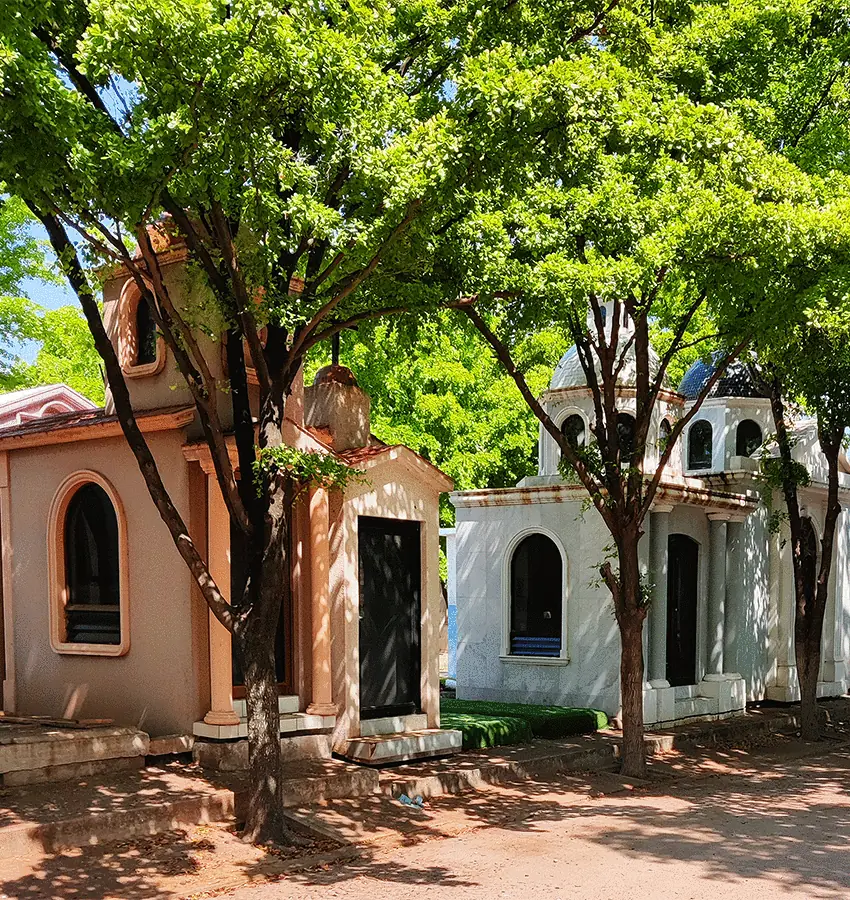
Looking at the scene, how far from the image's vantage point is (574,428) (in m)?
18.5

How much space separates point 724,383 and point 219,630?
523 inches

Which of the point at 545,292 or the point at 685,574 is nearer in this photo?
the point at 545,292

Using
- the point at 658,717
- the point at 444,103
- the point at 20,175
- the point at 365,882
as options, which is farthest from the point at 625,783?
the point at 20,175

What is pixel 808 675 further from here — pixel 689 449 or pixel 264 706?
pixel 264 706

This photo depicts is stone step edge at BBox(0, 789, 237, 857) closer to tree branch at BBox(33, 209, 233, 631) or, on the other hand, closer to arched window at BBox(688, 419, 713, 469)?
tree branch at BBox(33, 209, 233, 631)

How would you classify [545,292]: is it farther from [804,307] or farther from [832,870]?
[832,870]

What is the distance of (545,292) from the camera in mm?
10125

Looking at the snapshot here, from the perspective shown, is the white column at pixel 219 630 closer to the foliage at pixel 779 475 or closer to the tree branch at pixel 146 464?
the tree branch at pixel 146 464

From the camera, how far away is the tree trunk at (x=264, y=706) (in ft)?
30.5

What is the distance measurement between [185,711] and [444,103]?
682 centimetres

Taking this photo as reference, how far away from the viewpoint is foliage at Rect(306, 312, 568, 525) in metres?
24.5

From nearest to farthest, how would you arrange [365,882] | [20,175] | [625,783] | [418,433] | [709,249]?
[20,175] < [365,882] < [709,249] < [625,783] < [418,433]

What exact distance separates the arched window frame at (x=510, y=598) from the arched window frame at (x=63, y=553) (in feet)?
25.4

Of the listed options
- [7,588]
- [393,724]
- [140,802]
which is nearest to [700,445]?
[393,724]
